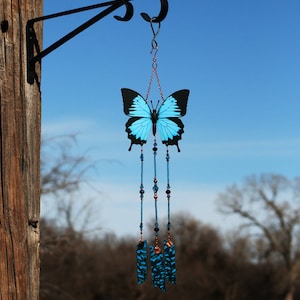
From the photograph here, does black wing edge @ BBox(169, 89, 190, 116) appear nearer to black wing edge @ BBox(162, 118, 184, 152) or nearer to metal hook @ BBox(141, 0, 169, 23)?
black wing edge @ BBox(162, 118, 184, 152)

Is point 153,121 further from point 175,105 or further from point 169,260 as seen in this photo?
point 169,260

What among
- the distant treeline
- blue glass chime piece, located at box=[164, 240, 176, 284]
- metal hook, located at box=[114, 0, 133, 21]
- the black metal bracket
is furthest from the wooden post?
the distant treeline

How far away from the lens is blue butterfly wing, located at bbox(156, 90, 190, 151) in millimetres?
2387

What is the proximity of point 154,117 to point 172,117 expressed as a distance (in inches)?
2.9

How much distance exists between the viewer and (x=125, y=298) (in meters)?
14.2

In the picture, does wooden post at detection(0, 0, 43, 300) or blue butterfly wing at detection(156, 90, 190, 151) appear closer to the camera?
wooden post at detection(0, 0, 43, 300)

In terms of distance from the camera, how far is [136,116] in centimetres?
238

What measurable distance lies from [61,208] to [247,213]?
1034cm

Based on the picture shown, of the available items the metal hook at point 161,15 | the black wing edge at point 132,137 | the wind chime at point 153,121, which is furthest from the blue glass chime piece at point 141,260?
the metal hook at point 161,15

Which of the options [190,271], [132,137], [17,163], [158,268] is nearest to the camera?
[17,163]

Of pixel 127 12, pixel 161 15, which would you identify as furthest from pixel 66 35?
pixel 161 15

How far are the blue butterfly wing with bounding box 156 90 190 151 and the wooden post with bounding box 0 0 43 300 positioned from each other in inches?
19.5

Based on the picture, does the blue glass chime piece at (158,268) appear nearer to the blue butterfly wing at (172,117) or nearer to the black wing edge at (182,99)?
the blue butterfly wing at (172,117)

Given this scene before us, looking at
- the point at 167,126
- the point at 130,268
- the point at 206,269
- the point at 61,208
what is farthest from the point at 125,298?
the point at 167,126
